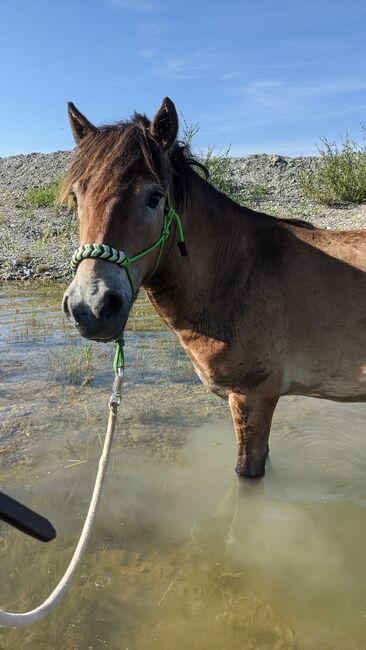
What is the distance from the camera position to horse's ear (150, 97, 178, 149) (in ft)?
8.65

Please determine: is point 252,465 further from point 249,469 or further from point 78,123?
point 78,123

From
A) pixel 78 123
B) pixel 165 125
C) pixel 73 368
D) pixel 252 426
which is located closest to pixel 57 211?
pixel 73 368

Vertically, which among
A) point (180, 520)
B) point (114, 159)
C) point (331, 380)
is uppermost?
point (114, 159)

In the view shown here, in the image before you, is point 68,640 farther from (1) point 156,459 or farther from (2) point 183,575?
(1) point 156,459

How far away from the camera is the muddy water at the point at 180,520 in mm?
2311

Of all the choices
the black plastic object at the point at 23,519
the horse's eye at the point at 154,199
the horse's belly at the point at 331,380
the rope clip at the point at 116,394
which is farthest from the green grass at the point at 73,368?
the black plastic object at the point at 23,519

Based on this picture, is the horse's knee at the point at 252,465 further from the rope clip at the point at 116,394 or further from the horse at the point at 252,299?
the rope clip at the point at 116,394

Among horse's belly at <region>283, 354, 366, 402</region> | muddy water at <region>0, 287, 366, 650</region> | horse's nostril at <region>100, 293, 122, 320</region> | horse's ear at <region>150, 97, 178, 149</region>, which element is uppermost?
horse's ear at <region>150, 97, 178, 149</region>

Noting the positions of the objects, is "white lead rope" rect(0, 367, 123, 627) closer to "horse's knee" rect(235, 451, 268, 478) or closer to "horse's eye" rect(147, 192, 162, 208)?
"horse's eye" rect(147, 192, 162, 208)

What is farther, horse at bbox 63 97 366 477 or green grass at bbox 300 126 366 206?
green grass at bbox 300 126 366 206

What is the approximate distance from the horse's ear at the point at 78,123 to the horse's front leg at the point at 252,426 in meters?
1.87

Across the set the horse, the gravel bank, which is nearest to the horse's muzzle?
the horse

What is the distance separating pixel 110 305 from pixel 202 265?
1065 millimetres

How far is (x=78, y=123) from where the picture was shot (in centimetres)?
293
